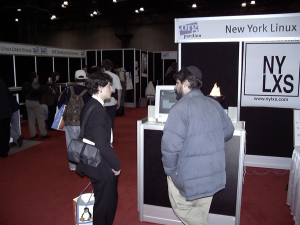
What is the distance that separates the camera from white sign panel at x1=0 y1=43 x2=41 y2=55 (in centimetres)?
673

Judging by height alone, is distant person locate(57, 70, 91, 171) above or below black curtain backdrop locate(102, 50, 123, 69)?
below

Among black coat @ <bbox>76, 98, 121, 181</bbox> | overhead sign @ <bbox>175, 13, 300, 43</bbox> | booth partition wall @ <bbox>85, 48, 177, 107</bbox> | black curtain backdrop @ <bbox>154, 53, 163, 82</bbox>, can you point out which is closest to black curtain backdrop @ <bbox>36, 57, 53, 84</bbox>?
booth partition wall @ <bbox>85, 48, 177, 107</bbox>

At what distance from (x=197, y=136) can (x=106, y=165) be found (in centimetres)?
75

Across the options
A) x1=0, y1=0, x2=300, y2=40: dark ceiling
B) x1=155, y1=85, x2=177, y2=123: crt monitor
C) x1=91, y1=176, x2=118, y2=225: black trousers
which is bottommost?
x1=91, y1=176, x2=118, y2=225: black trousers

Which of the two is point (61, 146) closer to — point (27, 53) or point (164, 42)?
point (27, 53)

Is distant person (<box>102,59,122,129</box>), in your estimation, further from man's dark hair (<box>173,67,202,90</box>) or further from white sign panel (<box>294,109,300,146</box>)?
white sign panel (<box>294,109,300,146</box>)

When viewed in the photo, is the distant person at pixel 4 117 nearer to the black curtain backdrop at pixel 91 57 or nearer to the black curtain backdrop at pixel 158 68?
the black curtain backdrop at pixel 91 57

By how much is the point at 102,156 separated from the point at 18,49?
6318 mm

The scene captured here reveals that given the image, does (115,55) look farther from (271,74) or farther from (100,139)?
(100,139)

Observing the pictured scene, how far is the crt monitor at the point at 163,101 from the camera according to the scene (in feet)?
8.34

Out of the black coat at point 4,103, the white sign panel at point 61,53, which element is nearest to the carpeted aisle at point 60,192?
the black coat at point 4,103

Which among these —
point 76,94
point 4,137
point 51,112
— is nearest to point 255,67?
point 76,94

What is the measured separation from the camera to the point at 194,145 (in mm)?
1664

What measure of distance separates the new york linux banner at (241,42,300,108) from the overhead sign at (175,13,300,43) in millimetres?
429
